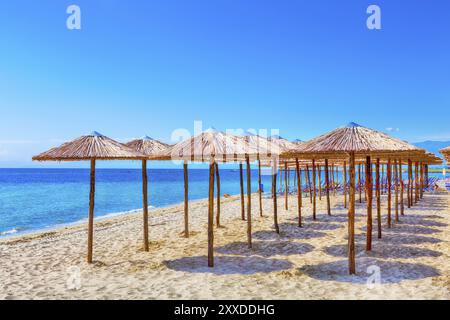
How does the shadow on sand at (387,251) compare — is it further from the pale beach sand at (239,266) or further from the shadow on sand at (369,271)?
the shadow on sand at (369,271)

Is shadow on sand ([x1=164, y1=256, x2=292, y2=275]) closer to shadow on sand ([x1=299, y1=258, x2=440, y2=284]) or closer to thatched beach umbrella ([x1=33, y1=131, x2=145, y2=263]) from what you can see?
shadow on sand ([x1=299, y1=258, x2=440, y2=284])

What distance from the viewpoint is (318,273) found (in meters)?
6.88

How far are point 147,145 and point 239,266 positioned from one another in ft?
15.3

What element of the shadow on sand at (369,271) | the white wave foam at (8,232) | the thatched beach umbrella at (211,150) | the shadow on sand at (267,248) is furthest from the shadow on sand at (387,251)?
the white wave foam at (8,232)

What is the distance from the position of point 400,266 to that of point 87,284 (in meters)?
6.21

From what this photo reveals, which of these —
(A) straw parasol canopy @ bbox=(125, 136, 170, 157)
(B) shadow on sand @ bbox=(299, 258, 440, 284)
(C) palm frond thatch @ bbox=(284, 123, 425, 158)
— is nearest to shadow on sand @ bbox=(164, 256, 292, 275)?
(B) shadow on sand @ bbox=(299, 258, 440, 284)

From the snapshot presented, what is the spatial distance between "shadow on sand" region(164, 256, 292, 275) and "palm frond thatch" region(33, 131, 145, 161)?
2.61 metres

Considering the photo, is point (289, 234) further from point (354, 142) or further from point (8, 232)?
point (8, 232)

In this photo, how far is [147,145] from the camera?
1029 cm

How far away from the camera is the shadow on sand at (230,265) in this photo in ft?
23.8

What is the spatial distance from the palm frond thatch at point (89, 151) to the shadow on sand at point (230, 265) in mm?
2612

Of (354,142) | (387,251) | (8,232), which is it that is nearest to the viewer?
(354,142)

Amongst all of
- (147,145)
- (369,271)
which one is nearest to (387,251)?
(369,271)
